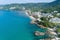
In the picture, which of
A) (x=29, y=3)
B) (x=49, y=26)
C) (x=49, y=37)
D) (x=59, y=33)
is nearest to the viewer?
(x=49, y=37)

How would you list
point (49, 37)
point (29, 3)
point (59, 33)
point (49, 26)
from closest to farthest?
point (49, 37) → point (59, 33) → point (49, 26) → point (29, 3)

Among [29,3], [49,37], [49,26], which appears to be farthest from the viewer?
[29,3]

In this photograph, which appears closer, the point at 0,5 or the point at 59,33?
the point at 59,33

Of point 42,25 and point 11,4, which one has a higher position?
point 42,25

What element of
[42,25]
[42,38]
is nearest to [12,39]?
[42,38]

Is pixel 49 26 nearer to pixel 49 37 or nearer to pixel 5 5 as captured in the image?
pixel 49 37

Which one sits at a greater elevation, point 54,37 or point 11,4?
point 54,37

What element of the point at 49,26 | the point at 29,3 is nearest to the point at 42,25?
the point at 49,26

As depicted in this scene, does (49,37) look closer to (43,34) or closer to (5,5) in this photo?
(43,34)

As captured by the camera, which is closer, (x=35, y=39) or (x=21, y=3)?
(x=35, y=39)
